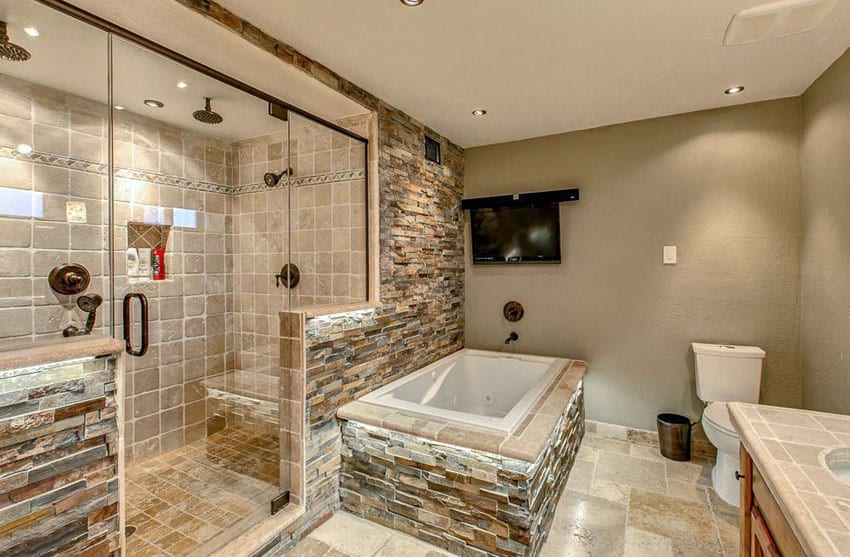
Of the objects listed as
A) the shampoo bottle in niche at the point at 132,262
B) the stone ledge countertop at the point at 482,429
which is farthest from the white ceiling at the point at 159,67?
the stone ledge countertop at the point at 482,429

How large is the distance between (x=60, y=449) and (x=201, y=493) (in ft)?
3.73

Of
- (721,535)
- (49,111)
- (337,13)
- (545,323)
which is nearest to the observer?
(49,111)

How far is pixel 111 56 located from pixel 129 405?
177 cm

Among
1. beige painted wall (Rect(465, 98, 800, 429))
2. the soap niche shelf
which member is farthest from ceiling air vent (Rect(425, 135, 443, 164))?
the soap niche shelf

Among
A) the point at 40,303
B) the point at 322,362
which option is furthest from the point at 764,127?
the point at 40,303

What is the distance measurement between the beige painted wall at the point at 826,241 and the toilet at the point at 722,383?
0.29m

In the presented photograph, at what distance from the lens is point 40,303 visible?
1.52 m

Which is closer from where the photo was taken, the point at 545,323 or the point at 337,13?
the point at 337,13

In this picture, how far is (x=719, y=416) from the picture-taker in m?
2.31

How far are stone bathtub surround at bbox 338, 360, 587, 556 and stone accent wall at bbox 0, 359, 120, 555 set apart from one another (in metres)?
1.07

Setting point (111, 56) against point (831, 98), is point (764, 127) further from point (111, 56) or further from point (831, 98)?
point (111, 56)

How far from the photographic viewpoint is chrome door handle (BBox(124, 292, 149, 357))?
6.14ft

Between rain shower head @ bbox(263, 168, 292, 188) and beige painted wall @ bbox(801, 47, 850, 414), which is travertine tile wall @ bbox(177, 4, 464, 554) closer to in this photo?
rain shower head @ bbox(263, 168, 292, 188)

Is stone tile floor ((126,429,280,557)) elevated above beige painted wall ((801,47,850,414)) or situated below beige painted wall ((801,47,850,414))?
below
